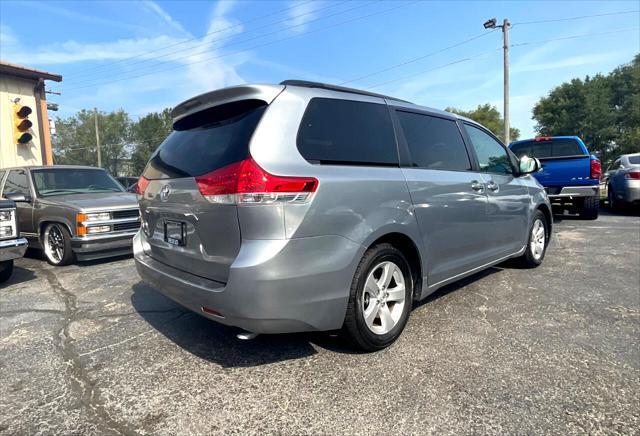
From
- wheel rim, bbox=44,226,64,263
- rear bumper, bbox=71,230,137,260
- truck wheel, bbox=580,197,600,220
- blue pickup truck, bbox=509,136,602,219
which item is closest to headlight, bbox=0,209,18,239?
rear bumper, bbox=71,230,137,260

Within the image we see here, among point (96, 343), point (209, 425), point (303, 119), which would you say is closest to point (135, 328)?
point (96, 343)

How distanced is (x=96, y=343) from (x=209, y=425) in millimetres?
1539

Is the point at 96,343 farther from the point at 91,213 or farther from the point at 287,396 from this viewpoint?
the point at 91,213

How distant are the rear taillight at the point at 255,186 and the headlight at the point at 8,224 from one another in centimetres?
389

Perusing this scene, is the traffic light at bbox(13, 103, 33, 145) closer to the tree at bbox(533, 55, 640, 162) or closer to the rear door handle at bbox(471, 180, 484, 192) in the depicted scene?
the rear door handle at bbox(471, 180, 484, 192)

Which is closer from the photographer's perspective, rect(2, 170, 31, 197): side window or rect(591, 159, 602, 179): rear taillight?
rect(2, 170, 31, 197): side window

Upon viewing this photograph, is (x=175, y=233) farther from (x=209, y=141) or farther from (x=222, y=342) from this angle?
(x=222, y=342)

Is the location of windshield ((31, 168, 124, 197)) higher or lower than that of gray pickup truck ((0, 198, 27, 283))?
higher

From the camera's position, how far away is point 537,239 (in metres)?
5.16

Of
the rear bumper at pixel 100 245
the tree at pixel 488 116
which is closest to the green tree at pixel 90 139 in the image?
the tree at pixel 488 116

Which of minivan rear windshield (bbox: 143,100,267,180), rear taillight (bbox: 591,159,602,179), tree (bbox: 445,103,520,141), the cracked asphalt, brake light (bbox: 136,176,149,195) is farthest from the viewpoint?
tree (bbox: 445,103,520,141)

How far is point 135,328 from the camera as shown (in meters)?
3.32

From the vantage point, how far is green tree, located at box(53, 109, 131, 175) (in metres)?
59.7

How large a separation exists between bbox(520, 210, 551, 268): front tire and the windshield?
6.55 meters
